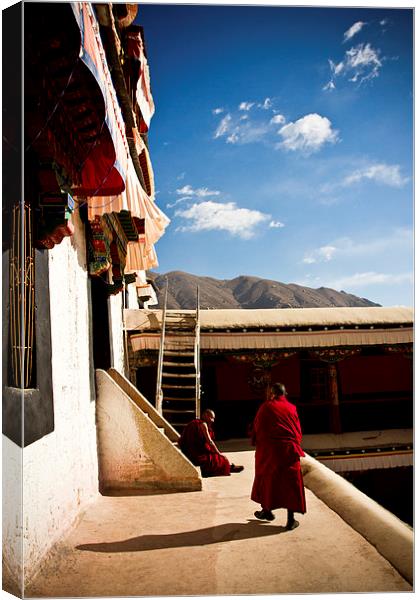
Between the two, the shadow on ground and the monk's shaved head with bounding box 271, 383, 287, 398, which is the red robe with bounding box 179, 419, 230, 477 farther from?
the monk's shaved head with bounding box 271, 383, 287, 398

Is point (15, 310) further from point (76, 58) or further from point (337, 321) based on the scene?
point (337, 321)

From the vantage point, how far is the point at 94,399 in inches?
207

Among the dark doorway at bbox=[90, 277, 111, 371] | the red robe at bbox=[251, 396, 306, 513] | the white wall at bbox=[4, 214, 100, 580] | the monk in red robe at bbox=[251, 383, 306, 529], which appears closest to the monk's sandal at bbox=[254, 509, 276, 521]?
the monk in red robe at bbox=[251, 383, 306, 529]

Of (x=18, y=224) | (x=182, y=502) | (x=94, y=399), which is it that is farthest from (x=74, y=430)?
(x=18, y=224)

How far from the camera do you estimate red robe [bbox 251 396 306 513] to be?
3.96 m

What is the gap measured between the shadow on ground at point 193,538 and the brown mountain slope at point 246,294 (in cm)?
4434

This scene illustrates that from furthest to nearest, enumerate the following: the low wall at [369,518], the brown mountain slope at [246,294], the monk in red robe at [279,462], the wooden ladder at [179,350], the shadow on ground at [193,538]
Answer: the brown mountain slope at [246,294] → the wooden ladder at [179,350] → the monk in red robe at [279,462] → the shadow on ground at [193,538] → the low wall at [369,518]

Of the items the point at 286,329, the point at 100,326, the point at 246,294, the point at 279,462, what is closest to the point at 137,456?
the point at 279,462

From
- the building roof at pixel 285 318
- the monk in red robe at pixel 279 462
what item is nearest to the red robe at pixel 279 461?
the monk in red robe at pixel 279 462

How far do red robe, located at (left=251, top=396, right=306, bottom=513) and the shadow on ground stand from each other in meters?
0.20

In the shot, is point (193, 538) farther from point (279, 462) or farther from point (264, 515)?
point (279, 462)

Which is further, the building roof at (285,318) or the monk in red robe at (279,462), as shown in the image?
the building roof at (285,318)

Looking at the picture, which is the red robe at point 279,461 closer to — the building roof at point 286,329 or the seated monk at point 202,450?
the seated monk at point 202,450

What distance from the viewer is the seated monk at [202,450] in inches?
233
